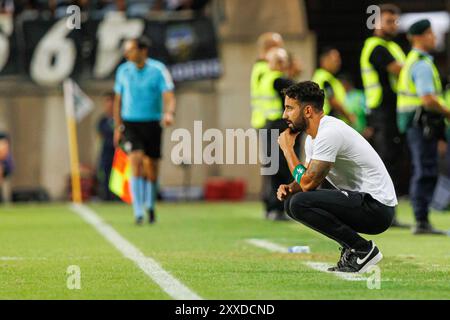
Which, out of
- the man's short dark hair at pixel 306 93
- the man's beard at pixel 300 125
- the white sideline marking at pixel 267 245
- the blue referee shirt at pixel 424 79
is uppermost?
the man's short dark hair at pixel 306 93

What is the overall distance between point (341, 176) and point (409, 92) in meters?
4.97

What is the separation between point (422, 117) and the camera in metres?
13.6

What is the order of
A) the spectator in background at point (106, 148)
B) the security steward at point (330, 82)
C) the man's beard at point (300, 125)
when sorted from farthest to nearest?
the spectator in background at point (106, 148) < the security steward at point (330, 82) < the man's beard at point (300, 125)

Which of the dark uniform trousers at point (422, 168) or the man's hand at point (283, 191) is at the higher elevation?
the man's hand at point (283, 191)

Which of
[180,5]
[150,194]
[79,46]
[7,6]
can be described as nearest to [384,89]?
[150,194]

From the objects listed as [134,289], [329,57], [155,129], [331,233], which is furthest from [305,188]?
[329,57]

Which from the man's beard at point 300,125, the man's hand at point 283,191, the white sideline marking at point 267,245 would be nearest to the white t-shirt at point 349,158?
the man's beard at point 300,125

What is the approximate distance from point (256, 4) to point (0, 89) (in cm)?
516

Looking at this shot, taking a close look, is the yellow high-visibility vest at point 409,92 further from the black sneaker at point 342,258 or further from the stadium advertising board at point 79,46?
the stadium advertising board at point 79,46

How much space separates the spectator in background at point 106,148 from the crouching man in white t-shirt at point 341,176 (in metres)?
14.6

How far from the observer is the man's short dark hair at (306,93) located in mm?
8719

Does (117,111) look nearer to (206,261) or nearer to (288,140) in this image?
(206,261)
